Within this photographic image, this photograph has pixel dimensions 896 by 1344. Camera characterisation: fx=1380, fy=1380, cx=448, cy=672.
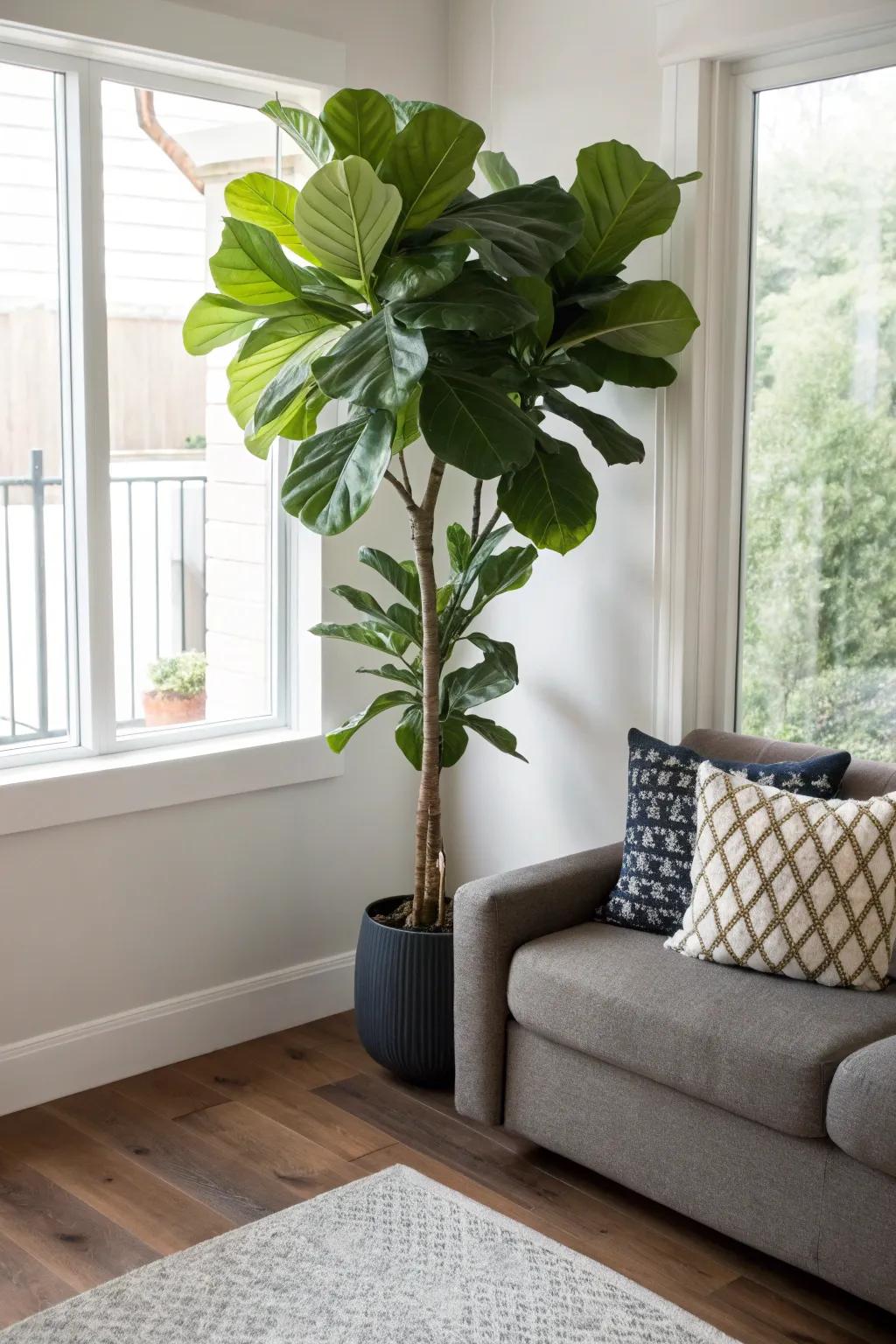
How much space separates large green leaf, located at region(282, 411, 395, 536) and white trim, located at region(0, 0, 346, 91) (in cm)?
104

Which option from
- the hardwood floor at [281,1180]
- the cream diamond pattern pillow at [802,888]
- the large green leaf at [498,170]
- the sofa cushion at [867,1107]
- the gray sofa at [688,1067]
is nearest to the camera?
the sofa cushion at [867,1107]

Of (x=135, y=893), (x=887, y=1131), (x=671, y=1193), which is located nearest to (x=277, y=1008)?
(x=135, y=893)

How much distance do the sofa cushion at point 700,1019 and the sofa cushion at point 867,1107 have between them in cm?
5

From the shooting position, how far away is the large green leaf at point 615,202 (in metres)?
2.92

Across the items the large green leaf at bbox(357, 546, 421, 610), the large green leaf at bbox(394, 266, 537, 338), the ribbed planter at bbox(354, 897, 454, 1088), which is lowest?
the ribbed planter at bbox(354, 897, 454, 1088)

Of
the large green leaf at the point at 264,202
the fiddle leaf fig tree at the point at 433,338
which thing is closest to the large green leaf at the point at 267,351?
the fiddle leaf fig tree at the point at 433,338

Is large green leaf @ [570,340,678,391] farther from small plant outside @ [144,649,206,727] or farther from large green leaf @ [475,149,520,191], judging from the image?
small plant outside @ [144,649,206,727]

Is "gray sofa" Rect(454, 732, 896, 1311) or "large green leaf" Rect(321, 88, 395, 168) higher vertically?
"large green leaf" Rect(321, 88, 395, 168)

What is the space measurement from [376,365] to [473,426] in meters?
0.23

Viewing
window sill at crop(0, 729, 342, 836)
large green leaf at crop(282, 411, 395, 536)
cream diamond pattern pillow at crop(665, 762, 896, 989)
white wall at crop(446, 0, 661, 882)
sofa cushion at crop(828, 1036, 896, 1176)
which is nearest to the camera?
sofa cushion at crop(828, 1036, 896, 1176)

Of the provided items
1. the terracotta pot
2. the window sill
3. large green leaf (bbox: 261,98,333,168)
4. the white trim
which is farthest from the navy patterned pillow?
the white trim

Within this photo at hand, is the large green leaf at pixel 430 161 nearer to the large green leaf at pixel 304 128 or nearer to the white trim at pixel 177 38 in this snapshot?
the large green leaf at pixel 304 128

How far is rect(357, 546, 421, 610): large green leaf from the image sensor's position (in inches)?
127

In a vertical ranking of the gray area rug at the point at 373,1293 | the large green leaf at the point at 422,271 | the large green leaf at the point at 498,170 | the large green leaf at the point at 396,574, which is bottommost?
the gray area rug at the point at 373,1293
